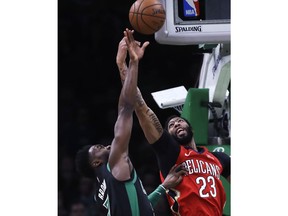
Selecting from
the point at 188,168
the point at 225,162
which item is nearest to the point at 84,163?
the point at 188,168

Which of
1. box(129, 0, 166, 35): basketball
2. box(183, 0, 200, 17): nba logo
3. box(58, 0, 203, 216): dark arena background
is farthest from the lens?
box(58, 0, 203, 216): dark arena background

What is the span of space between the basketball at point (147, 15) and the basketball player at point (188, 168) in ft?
2.09

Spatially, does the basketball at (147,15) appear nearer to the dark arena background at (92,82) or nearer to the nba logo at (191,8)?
the nba logo at (191,8)

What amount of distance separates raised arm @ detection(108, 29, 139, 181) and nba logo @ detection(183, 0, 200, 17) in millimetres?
1299

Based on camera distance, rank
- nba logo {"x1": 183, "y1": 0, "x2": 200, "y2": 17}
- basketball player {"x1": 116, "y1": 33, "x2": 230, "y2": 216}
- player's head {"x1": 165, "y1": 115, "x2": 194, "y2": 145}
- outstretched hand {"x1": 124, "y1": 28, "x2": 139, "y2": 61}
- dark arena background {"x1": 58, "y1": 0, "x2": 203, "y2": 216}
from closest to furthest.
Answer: outstretched hand {"x1": 124, "y1": 28, "x2": 139, "y2": 61}
basketball player {"x1": 116, "y1": 33, "x2": 230, "y2": 216}
nba logo {"x1": 183, "y1": 0, "x2": 200, "y2": 17}
player's head {"x1": 165, "y1": 115, "x2": 194, "y2": 145}
dark arena background {"x1": 58, "y1": 0, "x2": 203, "y2": 216}

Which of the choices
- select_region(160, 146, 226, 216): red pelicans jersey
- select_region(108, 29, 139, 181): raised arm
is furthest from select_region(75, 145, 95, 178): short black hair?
select_region(160, 146, 226, 216): red pelicans jersey

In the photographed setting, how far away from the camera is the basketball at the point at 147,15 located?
4.70 metres

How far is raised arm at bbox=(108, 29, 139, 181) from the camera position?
4.20 metres

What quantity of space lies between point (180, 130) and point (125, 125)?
1.40 metres

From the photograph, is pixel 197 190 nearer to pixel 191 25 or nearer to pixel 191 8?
pixel 191 25

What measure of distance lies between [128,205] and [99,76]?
3158 mm

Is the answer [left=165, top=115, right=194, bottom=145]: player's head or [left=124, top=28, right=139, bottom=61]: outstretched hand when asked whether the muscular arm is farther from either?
[left=124, top=28, right=139, bottom=61]: outstretched hand

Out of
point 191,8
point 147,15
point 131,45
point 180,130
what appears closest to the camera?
point 131,45

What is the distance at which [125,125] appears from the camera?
13.8ft
